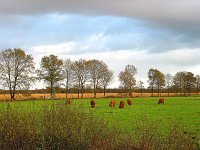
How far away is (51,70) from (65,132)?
80.6 meters

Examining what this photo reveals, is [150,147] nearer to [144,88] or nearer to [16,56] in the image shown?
[16,56]

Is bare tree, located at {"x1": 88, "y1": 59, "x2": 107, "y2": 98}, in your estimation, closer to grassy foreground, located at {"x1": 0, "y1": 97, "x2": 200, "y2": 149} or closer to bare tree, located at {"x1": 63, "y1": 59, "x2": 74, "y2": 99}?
bare tree, located at {"x1": 63, "y1": 59, "x2": 74, "y2": 99}

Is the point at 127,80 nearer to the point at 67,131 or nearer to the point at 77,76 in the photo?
the point at 77,76

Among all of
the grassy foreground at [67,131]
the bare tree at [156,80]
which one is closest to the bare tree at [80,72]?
the bare tree at [156,80]

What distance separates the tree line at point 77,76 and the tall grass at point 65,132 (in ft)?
171

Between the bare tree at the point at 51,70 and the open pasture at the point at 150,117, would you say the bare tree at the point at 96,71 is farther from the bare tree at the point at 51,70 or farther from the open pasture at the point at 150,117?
the open pasture at the point at 150,117

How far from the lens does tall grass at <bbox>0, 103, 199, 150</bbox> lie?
959cm

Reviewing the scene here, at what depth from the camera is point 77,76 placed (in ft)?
342

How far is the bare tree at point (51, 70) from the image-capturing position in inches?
3484

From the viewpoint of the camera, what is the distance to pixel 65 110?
11297 millimetres

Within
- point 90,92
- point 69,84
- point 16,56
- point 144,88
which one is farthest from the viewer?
point 144,88

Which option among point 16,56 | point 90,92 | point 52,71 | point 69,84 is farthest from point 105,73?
point 16,56

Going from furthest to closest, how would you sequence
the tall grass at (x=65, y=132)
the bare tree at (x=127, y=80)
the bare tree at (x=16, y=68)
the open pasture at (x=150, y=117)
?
the bare tree at (x=127, y=80) → the bare tree at (x=16, y=68) → the open pasture at (x=150, y=117) → the tall grass at (x=65, y=132)

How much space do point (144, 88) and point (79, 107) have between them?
422 feet
